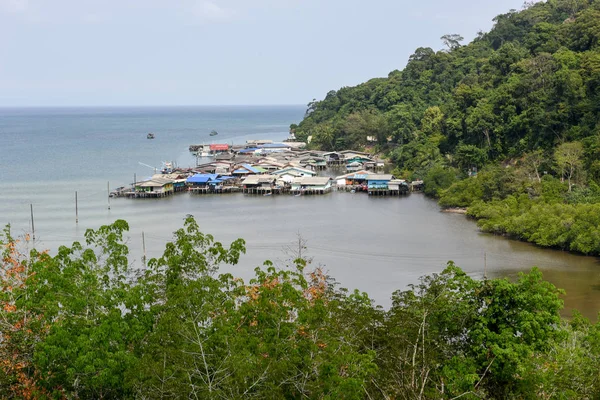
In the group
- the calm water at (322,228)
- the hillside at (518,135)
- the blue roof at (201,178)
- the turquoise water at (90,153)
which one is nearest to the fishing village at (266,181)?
the blue roof at (201,178)

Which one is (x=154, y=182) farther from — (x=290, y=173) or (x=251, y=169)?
(x=290, y=173)

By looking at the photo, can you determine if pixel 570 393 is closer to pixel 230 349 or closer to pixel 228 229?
pixel 230 349

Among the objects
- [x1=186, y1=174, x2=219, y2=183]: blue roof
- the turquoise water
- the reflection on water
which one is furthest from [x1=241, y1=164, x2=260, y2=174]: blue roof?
the turquoise water

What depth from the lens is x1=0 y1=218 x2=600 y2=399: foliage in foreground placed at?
7246 millimetres

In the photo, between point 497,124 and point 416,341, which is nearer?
point 416,341

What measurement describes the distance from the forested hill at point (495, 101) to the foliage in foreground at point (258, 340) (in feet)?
60.6

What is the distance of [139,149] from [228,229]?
112ft

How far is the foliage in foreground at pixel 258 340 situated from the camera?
23.8 ft

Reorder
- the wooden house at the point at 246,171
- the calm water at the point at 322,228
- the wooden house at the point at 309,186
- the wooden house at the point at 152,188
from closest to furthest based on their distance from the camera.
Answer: the calm water at the point at 322,228 < the wooden house at the point at 152,188 < the wooden house at the point at 309,186 < the wooden house at the point at 246,171

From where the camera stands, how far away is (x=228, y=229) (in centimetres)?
2462

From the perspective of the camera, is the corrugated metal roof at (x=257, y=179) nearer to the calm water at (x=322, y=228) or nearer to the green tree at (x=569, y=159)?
the calm water at (x=322, y=228)

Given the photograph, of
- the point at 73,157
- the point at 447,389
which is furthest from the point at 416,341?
the point at 73,157

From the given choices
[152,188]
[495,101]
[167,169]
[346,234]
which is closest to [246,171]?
[167,169]

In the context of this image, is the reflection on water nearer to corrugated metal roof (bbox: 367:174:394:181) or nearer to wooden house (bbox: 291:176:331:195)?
wooden house (bbox: 291:176:331:195)
